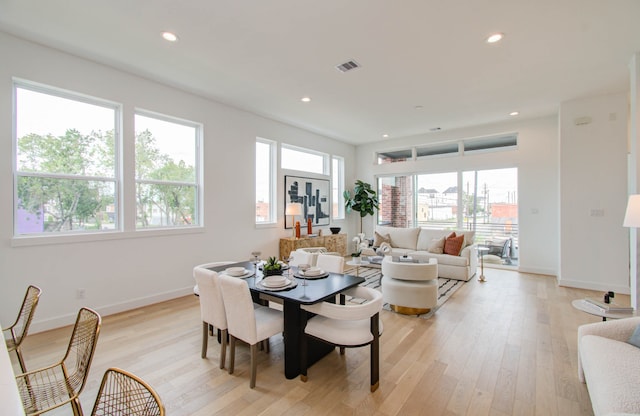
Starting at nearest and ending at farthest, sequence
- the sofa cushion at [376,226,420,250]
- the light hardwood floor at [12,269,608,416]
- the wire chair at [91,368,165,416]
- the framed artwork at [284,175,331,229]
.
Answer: the wire chair at [91,368,165,416] < the light hardwood floor at [12,269,608,416] < the framed artwork at [284,175,331,229] < the sofa cushion at [376,226,420,250]

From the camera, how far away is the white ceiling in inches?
98.9

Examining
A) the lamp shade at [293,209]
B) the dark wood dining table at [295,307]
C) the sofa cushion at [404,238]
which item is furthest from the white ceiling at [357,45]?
the sofa cushion at [404,238]

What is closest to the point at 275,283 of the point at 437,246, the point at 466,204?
the point at 437,246

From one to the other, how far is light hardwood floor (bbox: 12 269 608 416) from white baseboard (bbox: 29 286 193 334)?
0.10 m

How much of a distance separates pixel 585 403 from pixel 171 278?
4657 mm

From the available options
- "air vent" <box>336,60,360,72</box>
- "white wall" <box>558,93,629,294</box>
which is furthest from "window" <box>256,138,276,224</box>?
"white wall" <box>558,93,629,294</box>

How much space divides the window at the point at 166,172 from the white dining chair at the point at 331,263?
2444 mm

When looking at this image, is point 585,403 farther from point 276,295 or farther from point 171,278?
point 171,278

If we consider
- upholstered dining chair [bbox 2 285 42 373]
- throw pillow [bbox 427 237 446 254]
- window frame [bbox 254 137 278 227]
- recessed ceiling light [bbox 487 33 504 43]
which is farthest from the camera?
window frame [bbox 254 137 278 227]

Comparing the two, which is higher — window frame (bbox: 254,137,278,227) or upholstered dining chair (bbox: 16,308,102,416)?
window frame (bbox: 254,137,278,227)

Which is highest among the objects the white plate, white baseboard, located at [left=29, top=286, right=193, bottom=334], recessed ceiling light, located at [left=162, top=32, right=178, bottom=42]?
recessed ceiling light, located at [left=162, top=32, right=178, bottom=42]

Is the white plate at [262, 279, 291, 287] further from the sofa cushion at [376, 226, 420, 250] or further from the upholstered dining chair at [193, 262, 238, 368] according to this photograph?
the sofa cushion at [376, 226, 420, 250]

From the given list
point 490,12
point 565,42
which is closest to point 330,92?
point 490,12

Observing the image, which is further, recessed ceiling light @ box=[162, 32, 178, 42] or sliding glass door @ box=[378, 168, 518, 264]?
sliding glass door @ box=[378, 168, 518, 264]
